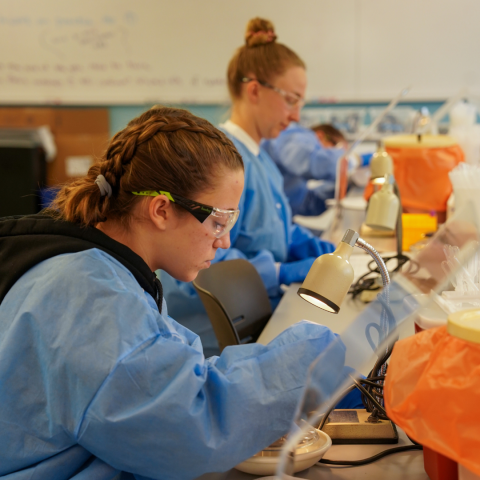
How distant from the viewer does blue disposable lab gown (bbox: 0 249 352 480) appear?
2.35 ft

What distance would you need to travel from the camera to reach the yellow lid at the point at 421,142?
216cm

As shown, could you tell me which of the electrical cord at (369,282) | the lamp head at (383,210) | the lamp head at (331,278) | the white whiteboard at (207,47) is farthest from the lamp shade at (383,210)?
the white whiteboard at (207,47)

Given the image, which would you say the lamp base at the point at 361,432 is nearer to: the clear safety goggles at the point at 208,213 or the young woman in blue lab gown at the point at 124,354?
the young woman in blue lab gown at the point at 124,354

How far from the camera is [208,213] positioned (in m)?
0.94

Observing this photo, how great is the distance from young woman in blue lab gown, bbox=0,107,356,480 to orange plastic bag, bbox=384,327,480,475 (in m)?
0.09

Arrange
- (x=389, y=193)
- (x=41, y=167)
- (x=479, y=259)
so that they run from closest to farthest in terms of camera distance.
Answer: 1. (x=479, y=259)
2. (x=389, y=193)
3. (x=41, y=167)

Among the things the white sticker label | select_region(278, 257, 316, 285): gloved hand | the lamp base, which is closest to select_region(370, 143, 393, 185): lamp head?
select_region(278, 257, 316, 285): gloved hand

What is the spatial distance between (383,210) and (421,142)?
830 mm

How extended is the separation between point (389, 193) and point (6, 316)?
3.31 feet

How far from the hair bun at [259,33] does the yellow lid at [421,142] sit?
629 millimetres

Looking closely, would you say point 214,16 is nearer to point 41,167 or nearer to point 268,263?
point 41,167

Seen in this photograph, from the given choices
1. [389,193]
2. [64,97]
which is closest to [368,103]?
[64,97]

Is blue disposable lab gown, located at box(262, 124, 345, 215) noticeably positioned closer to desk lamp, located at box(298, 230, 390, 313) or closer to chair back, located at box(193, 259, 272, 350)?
chair back, located at box(193, 259, 272, 350)

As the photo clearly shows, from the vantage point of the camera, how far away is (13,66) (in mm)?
4512
